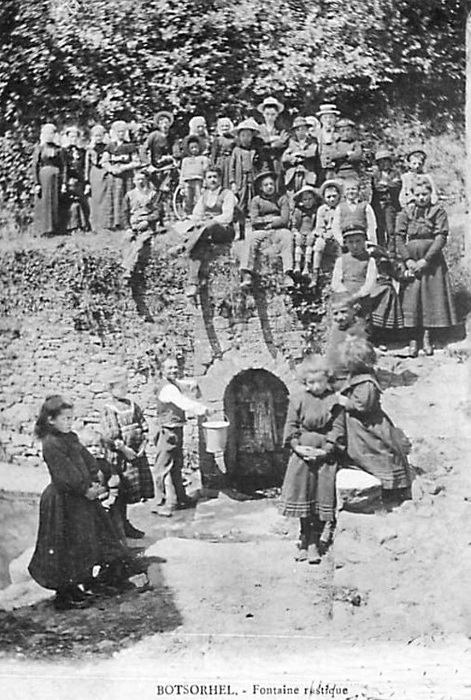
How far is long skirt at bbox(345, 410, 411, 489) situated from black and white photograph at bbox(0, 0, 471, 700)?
0.07ft

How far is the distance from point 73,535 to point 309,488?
1.93 metres

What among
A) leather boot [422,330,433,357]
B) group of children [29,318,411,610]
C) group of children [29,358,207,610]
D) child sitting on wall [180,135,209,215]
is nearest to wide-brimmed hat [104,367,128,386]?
group of children [29,358,207,610]

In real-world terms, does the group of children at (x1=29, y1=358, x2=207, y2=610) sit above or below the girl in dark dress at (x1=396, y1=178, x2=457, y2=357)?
below

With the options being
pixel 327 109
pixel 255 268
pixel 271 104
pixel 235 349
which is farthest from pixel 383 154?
pixel 235 349

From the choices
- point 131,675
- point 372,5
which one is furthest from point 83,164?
point 131,675

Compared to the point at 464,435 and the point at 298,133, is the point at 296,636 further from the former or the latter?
the point at 298,133

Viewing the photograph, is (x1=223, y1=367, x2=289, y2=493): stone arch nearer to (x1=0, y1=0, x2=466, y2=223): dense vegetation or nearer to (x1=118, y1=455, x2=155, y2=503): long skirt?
(x1=118, y1=455, x2=155, y2=503): long skirt

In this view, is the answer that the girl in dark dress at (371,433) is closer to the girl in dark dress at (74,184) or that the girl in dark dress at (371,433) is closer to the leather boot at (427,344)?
the leather boot at (427,344)

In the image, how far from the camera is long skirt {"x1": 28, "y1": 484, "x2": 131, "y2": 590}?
26.6 ft

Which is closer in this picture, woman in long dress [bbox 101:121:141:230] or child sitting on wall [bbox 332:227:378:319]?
child sitting on wall [bbox 332:227:378:319]

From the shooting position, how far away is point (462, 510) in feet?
26.2

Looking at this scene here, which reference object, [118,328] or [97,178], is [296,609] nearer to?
[118,328]

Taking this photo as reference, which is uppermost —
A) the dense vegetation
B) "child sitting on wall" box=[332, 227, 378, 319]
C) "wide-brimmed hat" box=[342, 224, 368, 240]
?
the dense vegetation

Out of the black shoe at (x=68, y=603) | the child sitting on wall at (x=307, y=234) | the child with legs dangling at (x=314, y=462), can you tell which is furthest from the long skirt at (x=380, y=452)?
the black shoe at (x=68, y=603)
